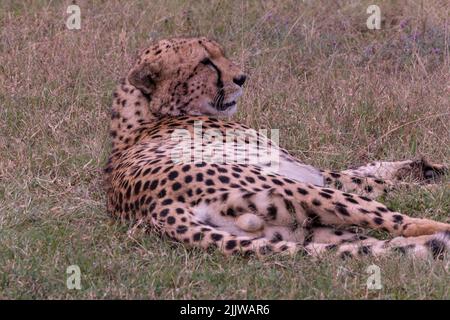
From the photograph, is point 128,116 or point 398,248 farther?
point 128,116

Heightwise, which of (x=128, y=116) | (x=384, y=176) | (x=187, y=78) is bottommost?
(x=384, y=176)

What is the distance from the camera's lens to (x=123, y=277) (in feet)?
11.4

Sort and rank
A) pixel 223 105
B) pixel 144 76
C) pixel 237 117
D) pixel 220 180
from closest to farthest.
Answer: pixel 220 180 < pixel 144 76 < pixel 223 105 < pixel 237 117

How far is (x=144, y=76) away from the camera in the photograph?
4.66 m

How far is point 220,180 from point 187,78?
1.05 meters

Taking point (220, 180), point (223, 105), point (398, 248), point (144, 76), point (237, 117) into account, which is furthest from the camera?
point (237, 117)

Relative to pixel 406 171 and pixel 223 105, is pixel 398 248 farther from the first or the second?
pixel 223 105

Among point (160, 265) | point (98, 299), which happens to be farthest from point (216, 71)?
point (98, 299)

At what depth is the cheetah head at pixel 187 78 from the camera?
468cm

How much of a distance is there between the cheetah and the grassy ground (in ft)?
0.33

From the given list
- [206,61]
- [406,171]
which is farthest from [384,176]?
[206,61]

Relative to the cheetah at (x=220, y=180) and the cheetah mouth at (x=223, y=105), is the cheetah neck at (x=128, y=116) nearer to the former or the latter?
the cheetah at (x=220, y=180)
